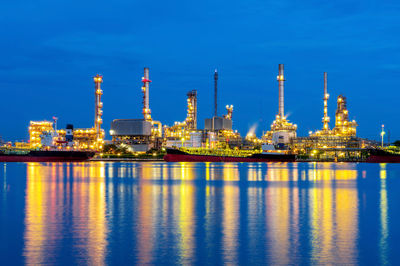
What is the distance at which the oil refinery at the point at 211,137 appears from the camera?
130625 mm

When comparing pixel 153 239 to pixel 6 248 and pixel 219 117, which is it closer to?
pixel 6 248

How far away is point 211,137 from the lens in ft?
464

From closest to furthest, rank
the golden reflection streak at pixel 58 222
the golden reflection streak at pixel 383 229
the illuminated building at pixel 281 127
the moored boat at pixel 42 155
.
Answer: the golden reflection streak at pixel 383 229, the golden reflection streak at pixel 58 222, the moored boat at pixel 42 155, the illuminated building at pixel 281 127

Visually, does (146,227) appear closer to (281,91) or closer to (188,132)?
(281,91)

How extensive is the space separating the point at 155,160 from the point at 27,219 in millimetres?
113923

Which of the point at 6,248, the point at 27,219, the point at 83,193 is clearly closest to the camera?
the point at 6,248

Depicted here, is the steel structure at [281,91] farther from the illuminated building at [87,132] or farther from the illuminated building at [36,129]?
the illuminated building at [36,129]

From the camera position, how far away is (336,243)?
17391 mm

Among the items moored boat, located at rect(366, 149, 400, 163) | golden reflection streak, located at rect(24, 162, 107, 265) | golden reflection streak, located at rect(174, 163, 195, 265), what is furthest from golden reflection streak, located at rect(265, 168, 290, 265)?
moored boat, located at rect(366, 149, 400, 163)

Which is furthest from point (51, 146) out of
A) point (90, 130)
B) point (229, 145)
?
point (229, 145)

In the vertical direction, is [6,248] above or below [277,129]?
below

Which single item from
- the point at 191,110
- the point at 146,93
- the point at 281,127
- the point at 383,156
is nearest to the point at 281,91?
the point at 281,127

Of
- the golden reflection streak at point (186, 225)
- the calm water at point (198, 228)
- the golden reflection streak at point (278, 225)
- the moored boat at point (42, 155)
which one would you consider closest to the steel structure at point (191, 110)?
the moored boat at point (42, 155)

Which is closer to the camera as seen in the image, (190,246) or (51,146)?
(190,246)
